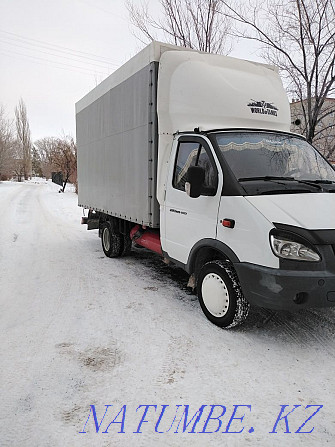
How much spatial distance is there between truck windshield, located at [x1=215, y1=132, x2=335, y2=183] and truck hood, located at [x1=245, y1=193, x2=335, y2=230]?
42 cm

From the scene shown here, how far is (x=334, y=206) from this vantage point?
331cm

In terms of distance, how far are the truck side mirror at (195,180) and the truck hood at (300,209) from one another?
2.03 feet

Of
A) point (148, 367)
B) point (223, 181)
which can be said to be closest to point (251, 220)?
point (223, 181)

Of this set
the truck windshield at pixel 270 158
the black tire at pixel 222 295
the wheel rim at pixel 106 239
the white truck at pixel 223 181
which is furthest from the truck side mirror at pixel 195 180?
the wheel rim at pixel 106 239

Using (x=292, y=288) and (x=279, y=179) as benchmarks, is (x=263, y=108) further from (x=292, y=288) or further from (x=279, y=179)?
(x=292, y=288)

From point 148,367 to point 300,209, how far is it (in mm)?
2112

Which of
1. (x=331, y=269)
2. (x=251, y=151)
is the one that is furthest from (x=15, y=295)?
(x=331, y=269)

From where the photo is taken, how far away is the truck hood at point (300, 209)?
3111 millimetres

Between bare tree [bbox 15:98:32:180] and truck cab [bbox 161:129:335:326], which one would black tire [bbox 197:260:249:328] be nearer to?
truck cab [bbox 161:129:335:326]

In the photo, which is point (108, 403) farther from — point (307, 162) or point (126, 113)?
point (126, 113)

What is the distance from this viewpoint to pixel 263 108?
187 inches

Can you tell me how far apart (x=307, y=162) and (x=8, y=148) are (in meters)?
52.1

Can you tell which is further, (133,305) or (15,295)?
(15,295)

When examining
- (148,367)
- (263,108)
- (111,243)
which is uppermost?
(263,108)
